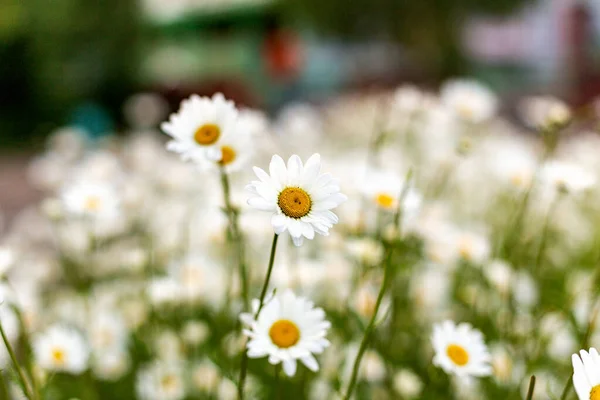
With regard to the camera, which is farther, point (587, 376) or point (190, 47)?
point (190, 47)

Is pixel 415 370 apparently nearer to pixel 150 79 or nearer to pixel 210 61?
pixel 210 61

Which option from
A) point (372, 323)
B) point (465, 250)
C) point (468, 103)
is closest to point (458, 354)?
point (372, 323)

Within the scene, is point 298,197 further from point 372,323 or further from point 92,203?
point 92,203

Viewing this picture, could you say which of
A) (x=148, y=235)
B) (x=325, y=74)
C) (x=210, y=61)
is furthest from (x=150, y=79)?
(x=148, y=235)

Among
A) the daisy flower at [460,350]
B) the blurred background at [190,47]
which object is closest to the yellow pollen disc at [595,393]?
the daisy flower at [460,350]

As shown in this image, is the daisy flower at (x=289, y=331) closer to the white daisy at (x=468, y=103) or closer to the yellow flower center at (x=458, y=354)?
the yellow flower center at (x=458, y=354)

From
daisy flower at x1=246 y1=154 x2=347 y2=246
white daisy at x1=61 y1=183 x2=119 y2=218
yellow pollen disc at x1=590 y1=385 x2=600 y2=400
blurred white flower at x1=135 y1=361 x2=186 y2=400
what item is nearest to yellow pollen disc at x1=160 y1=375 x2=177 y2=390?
blurred white flower at x1=135 y1=361 x2=186 y2=400

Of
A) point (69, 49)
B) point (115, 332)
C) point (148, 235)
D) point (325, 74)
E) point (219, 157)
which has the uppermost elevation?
point (325, 74)

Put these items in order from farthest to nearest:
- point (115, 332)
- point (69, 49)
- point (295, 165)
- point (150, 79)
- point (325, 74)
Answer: point (325, 74), point (150, 79), point (69, 49), point (115, 332), point (295, 165)
